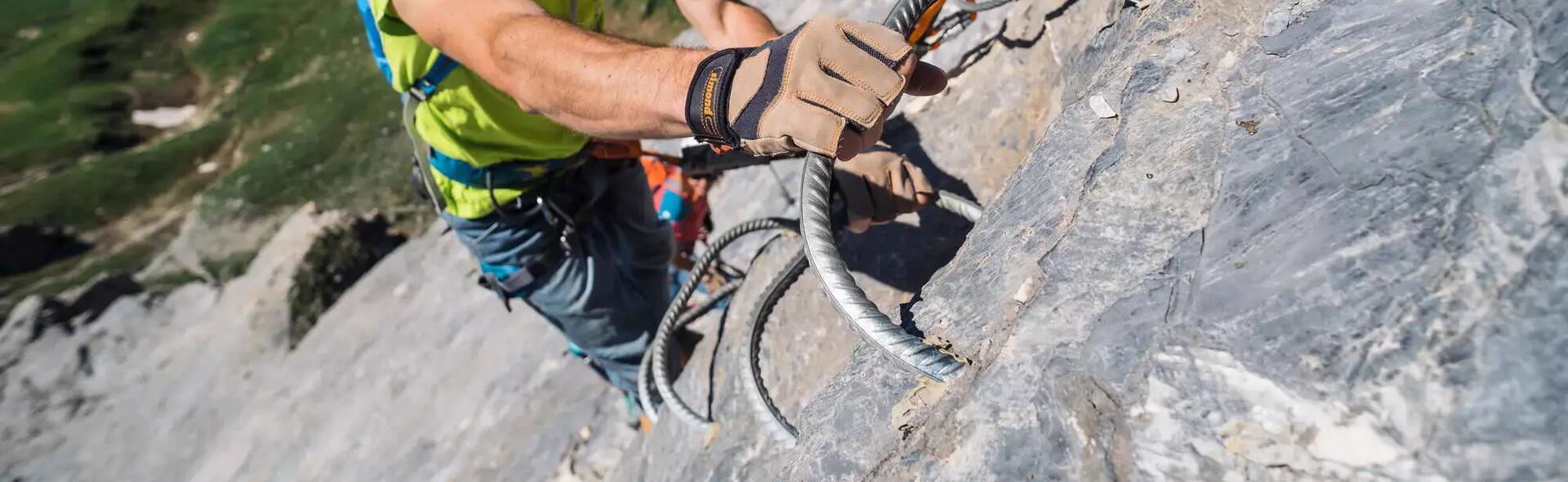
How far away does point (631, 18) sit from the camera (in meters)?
14.8

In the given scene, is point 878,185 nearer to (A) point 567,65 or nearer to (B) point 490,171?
(A) point 567,65

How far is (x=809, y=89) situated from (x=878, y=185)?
1.05 metres

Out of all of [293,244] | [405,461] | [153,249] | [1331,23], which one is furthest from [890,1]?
[153,249]

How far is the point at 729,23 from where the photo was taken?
3764mm

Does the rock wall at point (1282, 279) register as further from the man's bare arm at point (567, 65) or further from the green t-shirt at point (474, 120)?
the green t-shirt at point (474, 120)

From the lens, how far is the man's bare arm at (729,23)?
3711 mm

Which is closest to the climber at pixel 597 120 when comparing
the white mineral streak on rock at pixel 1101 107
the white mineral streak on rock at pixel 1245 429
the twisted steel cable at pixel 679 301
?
the white mineral streak on rock at pixel 1101 107

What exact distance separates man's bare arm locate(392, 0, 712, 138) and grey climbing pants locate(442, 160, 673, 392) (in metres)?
1.57

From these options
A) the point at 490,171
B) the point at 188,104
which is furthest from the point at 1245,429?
the point at 188,104

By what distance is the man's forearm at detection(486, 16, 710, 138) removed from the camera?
240cm

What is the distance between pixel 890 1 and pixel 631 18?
962 cm

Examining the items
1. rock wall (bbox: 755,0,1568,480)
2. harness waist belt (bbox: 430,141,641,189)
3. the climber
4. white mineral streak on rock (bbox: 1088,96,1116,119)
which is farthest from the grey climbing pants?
white mineral streak on rock (bbox: 1088,96,1116,119)

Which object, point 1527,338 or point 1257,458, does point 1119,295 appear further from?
→ point 1527,338

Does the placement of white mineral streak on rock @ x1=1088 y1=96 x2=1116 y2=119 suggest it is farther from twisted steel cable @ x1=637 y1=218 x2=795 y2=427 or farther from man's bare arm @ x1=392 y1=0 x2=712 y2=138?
twisted steel cable @ x1=637 y1=218 x2=795 y2=427
